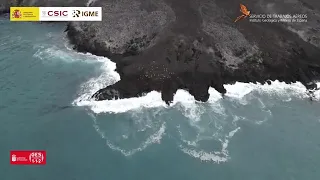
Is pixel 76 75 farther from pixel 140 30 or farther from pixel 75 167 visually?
pixel 75 167

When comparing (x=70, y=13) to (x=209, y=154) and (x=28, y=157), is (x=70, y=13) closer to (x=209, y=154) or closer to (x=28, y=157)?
(x=28, y=157)

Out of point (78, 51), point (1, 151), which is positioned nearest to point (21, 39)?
point (78, 51)

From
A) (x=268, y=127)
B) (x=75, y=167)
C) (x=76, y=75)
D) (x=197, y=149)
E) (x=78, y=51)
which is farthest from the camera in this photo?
(x=78, y=51)

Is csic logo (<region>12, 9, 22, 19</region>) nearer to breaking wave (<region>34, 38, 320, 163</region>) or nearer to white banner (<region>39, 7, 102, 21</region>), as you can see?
white banner (<region>39, 7, 102, 21</region>)

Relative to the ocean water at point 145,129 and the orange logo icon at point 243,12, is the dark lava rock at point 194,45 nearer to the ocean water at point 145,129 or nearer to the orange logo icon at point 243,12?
the orange logo icon at point 243,12

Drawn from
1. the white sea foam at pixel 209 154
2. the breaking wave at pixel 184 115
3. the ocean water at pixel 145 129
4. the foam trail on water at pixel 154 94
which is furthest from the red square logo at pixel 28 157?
the white sea foam at pixel 209 154
